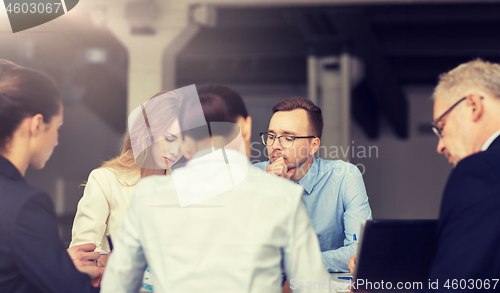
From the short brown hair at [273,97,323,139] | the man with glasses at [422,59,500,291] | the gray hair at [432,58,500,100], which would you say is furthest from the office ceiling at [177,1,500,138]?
the man with glasses at [422,59,500,291]

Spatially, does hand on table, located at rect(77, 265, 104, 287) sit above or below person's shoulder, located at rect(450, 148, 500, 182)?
below

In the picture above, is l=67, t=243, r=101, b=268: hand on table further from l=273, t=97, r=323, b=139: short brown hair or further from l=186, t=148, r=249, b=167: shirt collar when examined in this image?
l=273, t=97, r=323, b=139: short brown hair

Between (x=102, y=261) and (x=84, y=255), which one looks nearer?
(x=84, y=255)

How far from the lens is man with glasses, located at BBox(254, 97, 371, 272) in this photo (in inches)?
85.5

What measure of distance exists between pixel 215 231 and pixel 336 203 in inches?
48.4

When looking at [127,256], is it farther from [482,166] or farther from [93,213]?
[482,166]

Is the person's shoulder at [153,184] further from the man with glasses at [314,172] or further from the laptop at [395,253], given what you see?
the man with glasses at [314,172]

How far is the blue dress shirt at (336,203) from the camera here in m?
2.10

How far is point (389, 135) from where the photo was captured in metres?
9.23

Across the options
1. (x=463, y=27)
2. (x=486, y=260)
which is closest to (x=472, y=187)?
(x=486, y=260)

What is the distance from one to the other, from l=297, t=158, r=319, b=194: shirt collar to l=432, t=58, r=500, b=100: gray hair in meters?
1.05

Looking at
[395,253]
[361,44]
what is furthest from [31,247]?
[361,44]

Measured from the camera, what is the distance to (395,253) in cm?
133

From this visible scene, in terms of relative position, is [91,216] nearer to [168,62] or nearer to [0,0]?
[0,0]
